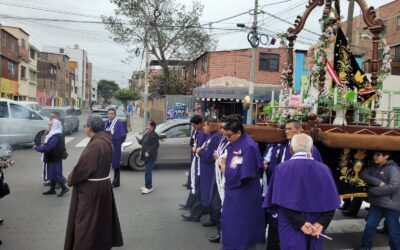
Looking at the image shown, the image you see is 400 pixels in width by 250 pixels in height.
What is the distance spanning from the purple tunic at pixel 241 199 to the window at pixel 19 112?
39.0 feet

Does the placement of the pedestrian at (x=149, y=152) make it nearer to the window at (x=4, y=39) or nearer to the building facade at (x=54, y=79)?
the window at (x=4, y=39)

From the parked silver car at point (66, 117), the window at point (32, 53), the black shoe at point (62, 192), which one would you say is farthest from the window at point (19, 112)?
the window at point (32, 53)

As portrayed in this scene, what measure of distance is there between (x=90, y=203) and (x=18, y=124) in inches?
434

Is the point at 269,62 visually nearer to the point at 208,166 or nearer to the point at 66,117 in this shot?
the point at 66,117

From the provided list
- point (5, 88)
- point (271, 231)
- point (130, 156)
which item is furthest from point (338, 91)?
point (5, 88)

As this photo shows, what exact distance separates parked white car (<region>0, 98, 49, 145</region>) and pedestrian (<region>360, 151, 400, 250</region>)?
1220 cm

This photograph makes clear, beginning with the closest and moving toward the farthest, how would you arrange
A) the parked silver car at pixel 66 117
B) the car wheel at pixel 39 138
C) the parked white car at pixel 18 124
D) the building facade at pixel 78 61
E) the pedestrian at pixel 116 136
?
1. the pedestrian at pixel 116 136
2. the parked white car at pixel 18 124
3. the car wheel at pixel 39 138
4. the parked silver car at pixel 66 117
5. the building facade at pixel 78 61

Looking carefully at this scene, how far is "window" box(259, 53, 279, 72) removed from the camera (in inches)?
955

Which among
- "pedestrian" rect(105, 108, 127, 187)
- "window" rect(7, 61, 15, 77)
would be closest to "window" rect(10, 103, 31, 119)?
"pedestrian" rect(105, 108, 127, 187)

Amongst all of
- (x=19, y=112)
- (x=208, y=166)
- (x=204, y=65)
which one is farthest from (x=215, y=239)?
(x=204, y=65)

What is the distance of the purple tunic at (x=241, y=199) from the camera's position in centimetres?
431

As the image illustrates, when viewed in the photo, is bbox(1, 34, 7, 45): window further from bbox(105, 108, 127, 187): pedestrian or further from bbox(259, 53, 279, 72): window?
bbox(105, 108, 127, 187): pedestrian

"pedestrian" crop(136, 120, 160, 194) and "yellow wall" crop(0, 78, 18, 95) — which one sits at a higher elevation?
"yellow wall" crop(0, 78, 18, 95)

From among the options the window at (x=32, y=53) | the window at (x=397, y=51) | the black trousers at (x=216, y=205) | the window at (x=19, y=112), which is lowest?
the black trousers at (x=216, y=205)
